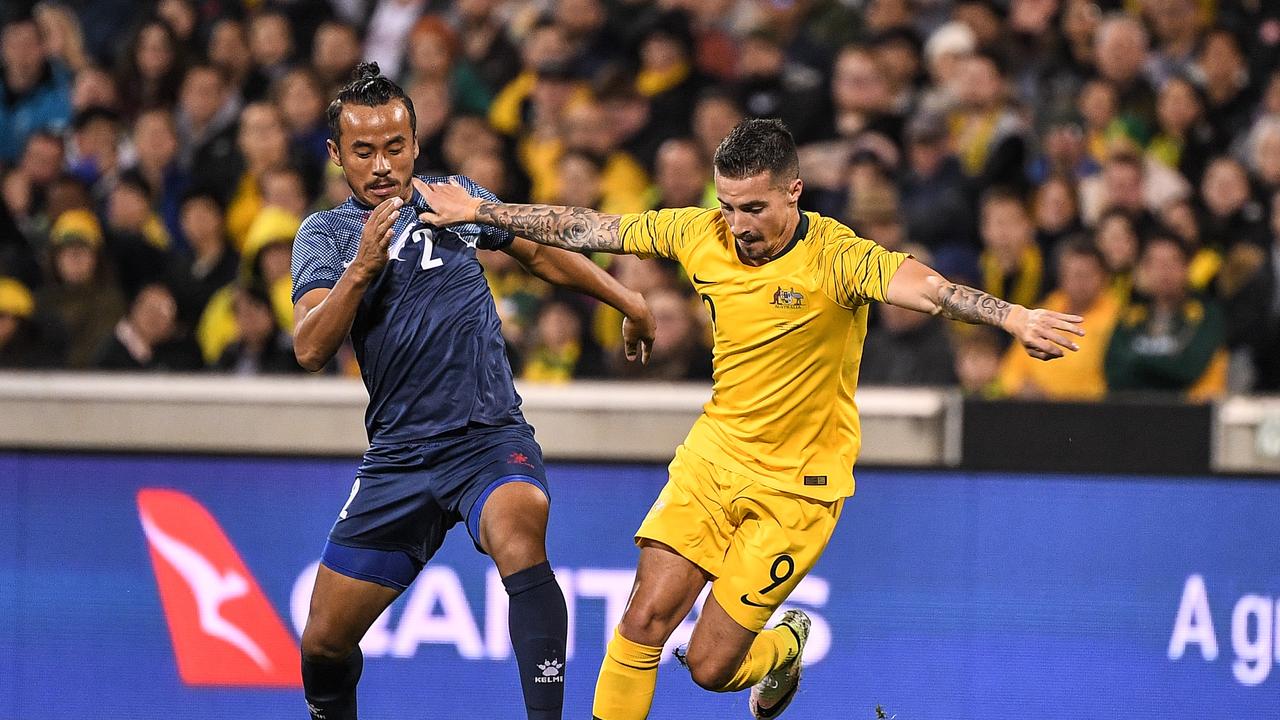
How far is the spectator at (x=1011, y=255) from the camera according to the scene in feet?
28.5

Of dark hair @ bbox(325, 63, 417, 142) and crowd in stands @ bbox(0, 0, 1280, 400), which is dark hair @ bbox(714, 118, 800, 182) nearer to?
dark hair @ bbox(325, 63, 417, 142)

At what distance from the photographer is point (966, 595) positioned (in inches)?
260

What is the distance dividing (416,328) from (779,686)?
1876 millimetres

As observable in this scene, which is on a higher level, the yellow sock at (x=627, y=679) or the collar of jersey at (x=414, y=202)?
the collar of jersey at (x=414, y=202)

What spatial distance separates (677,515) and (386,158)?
1.50 meters

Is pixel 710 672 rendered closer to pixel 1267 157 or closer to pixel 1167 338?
pixel 1167 338

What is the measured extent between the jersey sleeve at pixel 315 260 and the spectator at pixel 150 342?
3516mm

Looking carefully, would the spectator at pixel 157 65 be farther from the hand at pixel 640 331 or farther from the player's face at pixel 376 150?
the hand at pixel 640 331

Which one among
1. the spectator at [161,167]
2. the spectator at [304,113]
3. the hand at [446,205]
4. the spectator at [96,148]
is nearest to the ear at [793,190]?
the hand at [446,205]

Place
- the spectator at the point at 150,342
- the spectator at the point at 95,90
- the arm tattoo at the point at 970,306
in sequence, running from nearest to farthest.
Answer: the arm tattoo at the point at 970,306, the spectator at the point at 150,342, the spectator at the point at 95,90

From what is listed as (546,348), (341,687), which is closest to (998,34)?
(546,348)

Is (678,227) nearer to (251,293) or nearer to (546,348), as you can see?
(546,348)

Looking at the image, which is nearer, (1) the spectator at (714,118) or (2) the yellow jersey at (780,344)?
(2) the yellow jersey at (780,344)

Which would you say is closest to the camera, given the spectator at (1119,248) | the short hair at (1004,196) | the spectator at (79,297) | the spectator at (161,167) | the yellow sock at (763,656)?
the yellow sock at (763,656)
